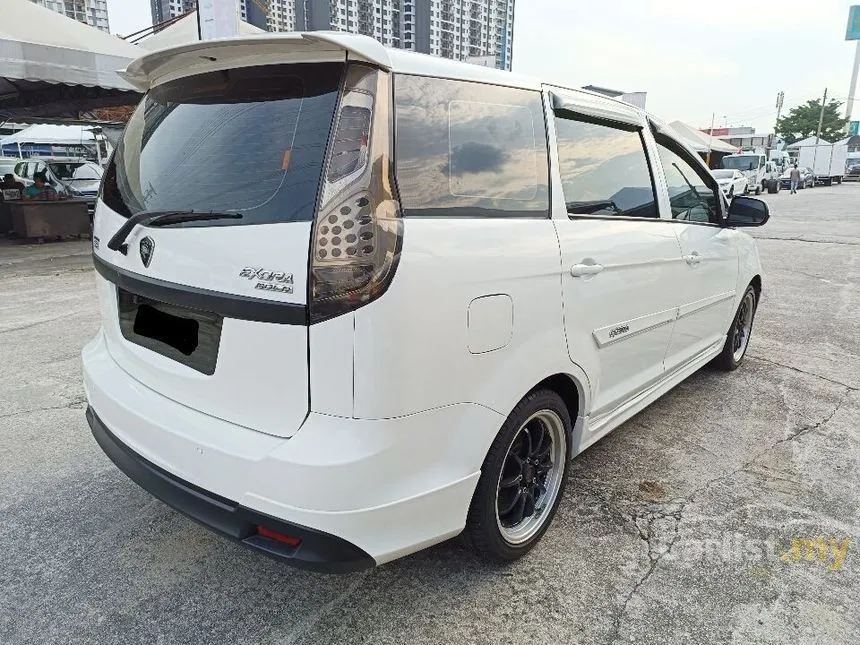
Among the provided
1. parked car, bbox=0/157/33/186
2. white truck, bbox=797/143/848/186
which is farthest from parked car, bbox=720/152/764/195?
parked car, bbox=0/157/33/186

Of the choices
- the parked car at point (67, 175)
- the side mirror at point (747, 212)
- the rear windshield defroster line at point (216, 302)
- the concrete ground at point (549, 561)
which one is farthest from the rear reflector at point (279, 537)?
the parked car at point (67, 175)

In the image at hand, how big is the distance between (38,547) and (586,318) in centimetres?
238

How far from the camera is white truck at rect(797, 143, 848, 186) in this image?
43469 mm

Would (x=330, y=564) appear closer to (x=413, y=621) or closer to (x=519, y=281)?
(x=413, y=621)

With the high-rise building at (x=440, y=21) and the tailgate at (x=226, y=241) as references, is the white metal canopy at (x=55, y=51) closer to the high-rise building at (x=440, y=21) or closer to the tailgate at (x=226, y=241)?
the tailgate at (x=226, y=241)

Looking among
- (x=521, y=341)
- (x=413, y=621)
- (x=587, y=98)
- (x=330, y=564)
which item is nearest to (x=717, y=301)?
(x=587, y=98)

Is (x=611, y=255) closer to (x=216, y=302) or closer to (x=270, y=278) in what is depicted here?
(x=270, y=278)

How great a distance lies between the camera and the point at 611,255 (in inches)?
99.2

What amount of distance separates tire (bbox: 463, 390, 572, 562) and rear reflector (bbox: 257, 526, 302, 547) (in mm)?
625

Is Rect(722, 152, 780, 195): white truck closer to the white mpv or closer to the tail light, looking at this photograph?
the white mpv

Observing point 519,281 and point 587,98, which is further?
point 587,98

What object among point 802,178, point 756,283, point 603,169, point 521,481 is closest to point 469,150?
point 603,169

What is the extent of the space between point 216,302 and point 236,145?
0.52 metres

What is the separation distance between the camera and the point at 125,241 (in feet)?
6.88
